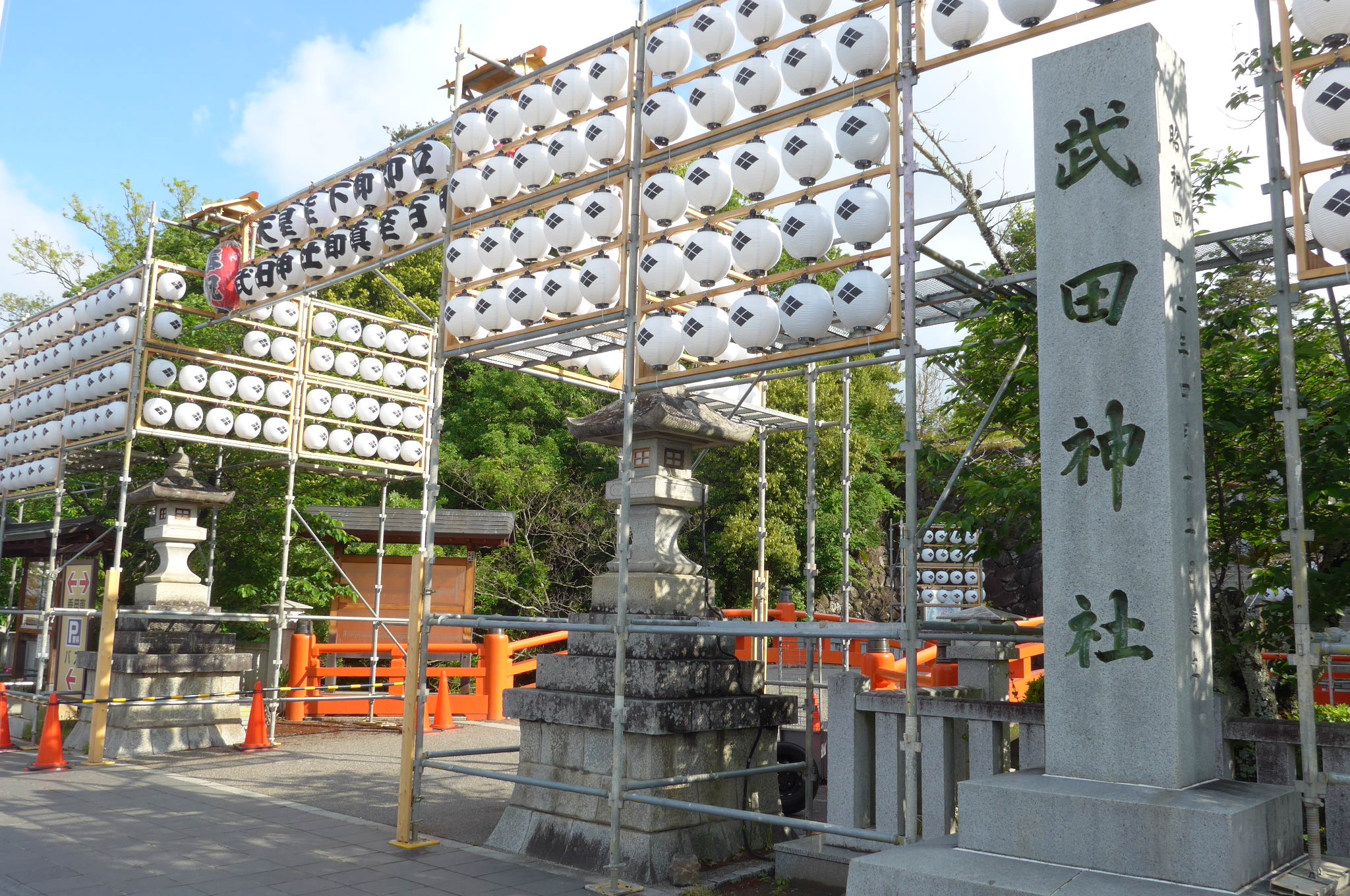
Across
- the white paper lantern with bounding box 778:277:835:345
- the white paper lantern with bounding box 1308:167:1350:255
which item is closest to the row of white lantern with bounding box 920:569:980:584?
the white paper lantern with bounding box 778:277:835:345

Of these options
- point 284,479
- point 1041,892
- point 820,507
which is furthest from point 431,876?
point 820,507

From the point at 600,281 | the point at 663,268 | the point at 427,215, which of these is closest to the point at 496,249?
the point at 600,281

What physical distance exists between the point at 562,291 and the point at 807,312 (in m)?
2.50

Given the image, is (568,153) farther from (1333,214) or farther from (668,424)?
Answer: (1333,214)

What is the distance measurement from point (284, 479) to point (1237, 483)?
636 inches

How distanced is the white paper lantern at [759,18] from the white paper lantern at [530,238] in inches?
97.2

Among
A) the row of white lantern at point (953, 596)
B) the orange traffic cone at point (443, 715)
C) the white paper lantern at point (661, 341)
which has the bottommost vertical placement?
the orange traffic cone at point (443, 715)

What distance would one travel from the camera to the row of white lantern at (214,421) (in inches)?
539

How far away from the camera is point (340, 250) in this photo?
11.9m

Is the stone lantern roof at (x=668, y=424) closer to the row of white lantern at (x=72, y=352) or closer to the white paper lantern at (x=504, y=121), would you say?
the white paper lantern at (x=504, y=121)

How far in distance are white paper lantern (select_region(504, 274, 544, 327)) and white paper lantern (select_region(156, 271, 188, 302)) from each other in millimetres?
7489

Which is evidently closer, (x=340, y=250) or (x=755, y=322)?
(x=755, y=322)

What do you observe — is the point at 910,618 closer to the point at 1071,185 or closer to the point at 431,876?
the point at 1071,185

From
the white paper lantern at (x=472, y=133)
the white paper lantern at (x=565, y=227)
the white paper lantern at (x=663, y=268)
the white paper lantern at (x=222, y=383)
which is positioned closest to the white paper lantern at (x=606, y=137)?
the white paper lantern at (x=565, y=227)
